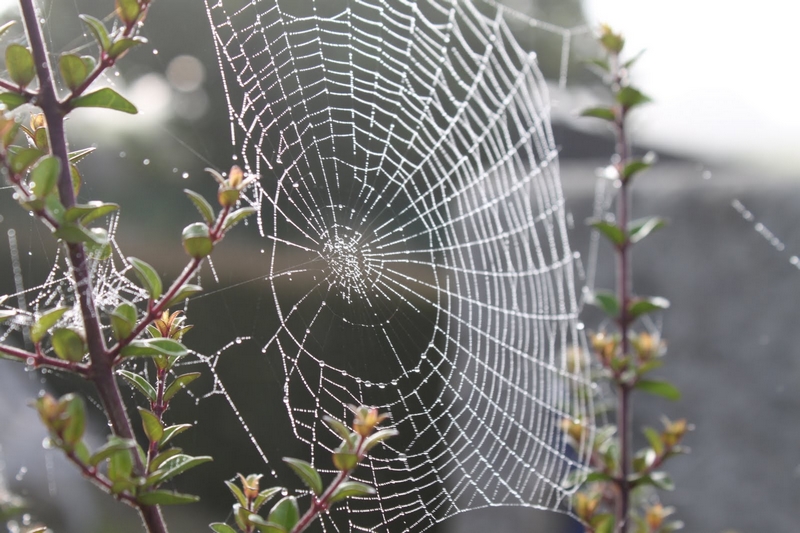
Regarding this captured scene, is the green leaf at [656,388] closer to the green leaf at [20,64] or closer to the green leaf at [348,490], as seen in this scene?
the green leaf at [348,490]

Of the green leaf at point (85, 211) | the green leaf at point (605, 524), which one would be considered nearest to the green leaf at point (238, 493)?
the green leaf at point (85, 211)

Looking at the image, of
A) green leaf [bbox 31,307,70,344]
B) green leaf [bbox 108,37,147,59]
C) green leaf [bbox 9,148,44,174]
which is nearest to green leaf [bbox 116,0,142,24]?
green leaf [bbox 108,37,147,59]

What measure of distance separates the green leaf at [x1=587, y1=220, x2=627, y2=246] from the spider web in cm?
43

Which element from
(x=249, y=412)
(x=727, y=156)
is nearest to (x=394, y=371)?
(x=249, y=412)

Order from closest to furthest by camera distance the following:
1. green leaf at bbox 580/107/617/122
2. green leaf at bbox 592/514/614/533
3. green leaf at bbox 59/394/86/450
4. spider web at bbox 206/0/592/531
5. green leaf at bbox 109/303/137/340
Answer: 1. green leaf at bbox 59/394/86/450
2. green leaf at bbox 109/303/137/340
3. green leaf at bbox 592/514/614/533
4. green leaf at bbox 580/107/617/122
5. spider web at bbox 206/0/592/531

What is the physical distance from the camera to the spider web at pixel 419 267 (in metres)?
1.65

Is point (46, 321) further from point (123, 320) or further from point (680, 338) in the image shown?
point (680, 338)

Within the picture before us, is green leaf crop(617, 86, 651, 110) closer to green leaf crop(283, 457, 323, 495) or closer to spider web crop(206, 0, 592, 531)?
spider web crop(206, 0, 592, 531)

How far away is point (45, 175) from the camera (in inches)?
18.4

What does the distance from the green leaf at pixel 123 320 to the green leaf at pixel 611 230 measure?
0.78 m

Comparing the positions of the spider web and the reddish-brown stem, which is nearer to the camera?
the reddish-brown stem

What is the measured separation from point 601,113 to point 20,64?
97 centimetres

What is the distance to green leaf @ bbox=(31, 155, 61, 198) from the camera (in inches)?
18.4

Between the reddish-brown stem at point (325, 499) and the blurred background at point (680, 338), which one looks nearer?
the reddish-brown stem at point (325, 499)
